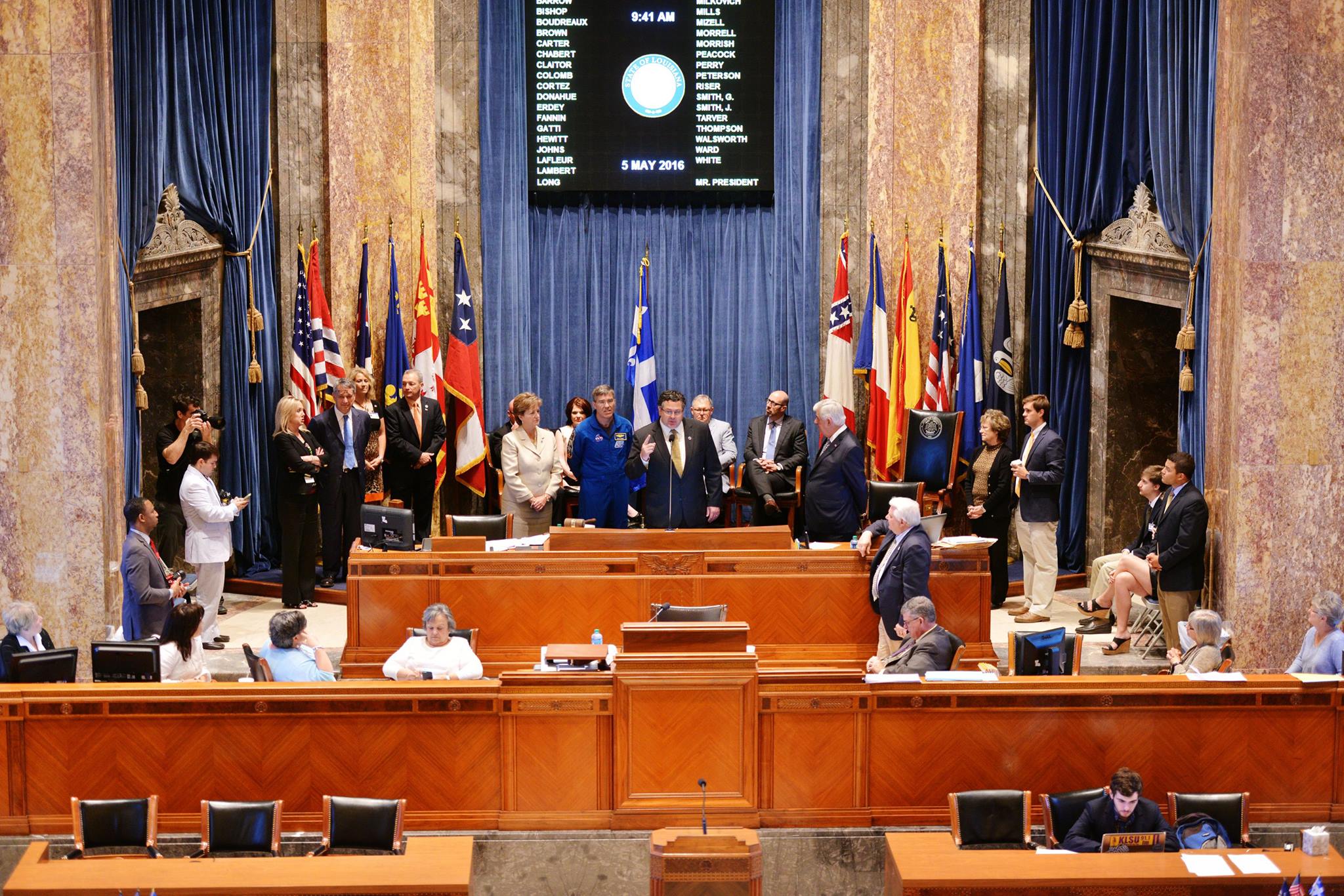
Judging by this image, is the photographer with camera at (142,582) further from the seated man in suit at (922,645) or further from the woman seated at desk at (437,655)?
the seated man in suit at (922,645)

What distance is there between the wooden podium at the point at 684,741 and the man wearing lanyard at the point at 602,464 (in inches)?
138

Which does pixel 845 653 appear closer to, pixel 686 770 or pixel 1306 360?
pixel 686 770

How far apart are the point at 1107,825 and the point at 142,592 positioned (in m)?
4.78

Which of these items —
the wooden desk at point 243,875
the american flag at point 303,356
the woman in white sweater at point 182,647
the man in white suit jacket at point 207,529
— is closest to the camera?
the wooden desk at point 243,875

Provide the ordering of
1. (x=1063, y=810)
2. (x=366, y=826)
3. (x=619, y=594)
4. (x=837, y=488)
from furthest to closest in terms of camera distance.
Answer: (x=837, y=488), (x=619, y=594), (x=1063, y=810), (x=366, y=826)

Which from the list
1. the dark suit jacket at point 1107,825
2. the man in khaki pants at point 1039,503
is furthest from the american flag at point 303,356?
the dark suit jacket at point 1107,825

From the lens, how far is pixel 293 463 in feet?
32.4

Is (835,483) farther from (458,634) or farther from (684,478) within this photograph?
(458,634)

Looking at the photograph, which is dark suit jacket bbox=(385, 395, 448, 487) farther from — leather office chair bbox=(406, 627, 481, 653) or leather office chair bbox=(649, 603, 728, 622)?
leather office chair bbox=(649, 603, 728, 622)

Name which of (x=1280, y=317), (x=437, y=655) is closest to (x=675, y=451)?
(x=437, y=655)

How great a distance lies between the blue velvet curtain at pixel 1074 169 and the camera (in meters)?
10.4

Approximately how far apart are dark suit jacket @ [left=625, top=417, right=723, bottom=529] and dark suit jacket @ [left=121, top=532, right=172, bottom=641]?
2.93 meters

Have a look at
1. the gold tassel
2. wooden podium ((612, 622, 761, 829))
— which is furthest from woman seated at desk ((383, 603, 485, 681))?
the gold tassel

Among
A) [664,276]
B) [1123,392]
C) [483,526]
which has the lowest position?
[483,526]
